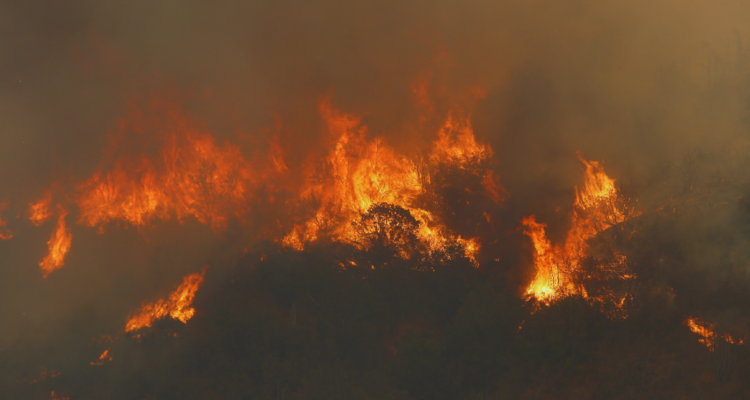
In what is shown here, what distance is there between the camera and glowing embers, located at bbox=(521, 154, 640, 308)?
741 inches

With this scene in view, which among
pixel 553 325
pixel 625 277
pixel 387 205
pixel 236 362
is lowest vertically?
pixel 236 362

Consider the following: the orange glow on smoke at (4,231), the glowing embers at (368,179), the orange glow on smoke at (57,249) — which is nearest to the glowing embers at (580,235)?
the glowing embers at (368,179)

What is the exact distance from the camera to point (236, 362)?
19.9 metres

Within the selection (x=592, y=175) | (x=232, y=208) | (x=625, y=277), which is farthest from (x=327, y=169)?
(x=625, y=277)

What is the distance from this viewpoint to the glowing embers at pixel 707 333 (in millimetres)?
15277

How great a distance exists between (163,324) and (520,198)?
1496 cm

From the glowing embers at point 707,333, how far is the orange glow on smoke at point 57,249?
23.2 m

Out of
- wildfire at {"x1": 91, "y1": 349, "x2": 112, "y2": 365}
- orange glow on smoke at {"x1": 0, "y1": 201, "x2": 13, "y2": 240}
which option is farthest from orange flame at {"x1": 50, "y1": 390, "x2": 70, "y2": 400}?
orange glow on smoke at {"x1": 0, "y1": 201, "x2": 13, "y2": 240}

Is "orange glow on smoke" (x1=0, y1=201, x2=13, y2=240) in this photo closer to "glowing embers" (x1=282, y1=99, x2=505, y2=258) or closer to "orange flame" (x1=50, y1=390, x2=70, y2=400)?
"orange flame" (x1=50, y1=390, x2=70, y2=400)

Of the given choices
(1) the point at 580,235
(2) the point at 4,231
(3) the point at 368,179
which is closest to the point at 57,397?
(2) the point at 4,231

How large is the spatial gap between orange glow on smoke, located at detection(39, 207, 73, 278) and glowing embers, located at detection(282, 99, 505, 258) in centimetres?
900

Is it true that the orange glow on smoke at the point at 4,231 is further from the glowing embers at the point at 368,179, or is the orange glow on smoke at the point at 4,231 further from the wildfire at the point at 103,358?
the glowing embers at the point at 368,179

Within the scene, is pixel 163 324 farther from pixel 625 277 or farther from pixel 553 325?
pixel 625 277

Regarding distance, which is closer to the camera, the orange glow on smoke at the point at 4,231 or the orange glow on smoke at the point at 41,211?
the orange glow on smoke at the point at 4,231
